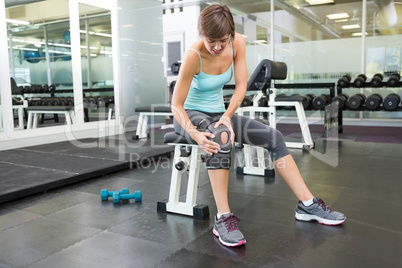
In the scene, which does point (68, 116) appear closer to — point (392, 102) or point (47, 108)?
point (47, 108)

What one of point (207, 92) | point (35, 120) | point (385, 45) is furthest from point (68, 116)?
point (385, 45)

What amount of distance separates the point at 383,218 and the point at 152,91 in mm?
4694

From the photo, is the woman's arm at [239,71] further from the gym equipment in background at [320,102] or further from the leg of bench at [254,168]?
the gym equipment in background at [320,102]

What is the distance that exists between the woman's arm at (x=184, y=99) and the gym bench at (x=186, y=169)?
7.1 inches

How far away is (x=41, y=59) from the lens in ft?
15.1

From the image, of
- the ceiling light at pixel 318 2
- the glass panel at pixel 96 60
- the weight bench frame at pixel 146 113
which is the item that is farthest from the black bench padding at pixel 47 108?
the ceiling light at pixel 318 2

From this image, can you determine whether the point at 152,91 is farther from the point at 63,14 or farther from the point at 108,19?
the point at 63,14

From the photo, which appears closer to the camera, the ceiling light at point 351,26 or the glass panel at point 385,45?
the glass panel at point 385,45

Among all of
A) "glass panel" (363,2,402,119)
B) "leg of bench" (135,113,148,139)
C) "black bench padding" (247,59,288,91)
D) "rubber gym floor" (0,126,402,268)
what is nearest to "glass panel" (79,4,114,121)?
"leg of bench" (135,113,148,139)

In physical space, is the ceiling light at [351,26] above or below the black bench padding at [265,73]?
above

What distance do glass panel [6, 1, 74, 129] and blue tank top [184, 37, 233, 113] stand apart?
3199 millimetres

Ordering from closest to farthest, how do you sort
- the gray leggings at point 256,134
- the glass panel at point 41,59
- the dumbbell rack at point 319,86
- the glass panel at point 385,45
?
the gray leggings at point 256,134, the glass panel at point 41,59, the dumbbell rack at point 319,86, the glass panel at point 385,45

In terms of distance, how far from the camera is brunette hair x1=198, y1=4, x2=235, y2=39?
1436 mm

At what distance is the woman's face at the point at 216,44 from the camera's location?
1489 mm
